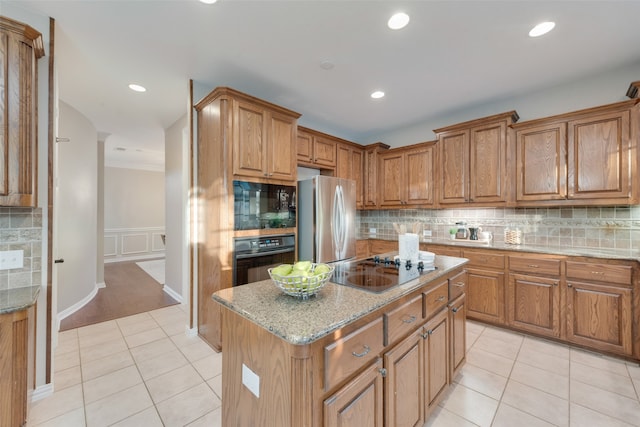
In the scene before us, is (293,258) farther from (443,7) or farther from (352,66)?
(443,7)

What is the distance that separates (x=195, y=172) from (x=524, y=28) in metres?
3.23

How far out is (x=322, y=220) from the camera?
3201 millimetres

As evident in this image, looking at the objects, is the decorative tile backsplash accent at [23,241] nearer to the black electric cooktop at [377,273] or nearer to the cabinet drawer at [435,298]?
the black electric cooktop at [377,273]

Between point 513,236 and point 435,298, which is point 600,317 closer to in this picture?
point 513,236

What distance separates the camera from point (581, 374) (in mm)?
2131

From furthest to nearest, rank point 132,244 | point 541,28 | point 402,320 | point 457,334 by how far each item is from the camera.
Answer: point 132,244
point 541,28
point 457,334
point 402,320

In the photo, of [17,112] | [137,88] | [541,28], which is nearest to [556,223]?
[541,28]

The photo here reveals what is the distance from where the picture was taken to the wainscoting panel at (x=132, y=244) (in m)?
6.80

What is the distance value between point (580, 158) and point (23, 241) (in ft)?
16.0

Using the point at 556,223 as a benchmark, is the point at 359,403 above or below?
below

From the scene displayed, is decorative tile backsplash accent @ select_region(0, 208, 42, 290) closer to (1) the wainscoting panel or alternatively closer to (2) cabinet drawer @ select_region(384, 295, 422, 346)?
(2) cabinet drawer @ select_region(384, 295, 422, 346)

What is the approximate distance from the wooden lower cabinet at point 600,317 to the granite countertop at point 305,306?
7.14 ft

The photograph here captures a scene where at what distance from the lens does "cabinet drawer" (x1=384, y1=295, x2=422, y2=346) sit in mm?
1198

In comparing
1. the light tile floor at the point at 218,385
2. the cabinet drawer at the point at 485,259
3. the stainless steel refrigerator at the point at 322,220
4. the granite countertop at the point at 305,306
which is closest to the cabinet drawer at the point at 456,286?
the granite countertop at the point at 305,306
